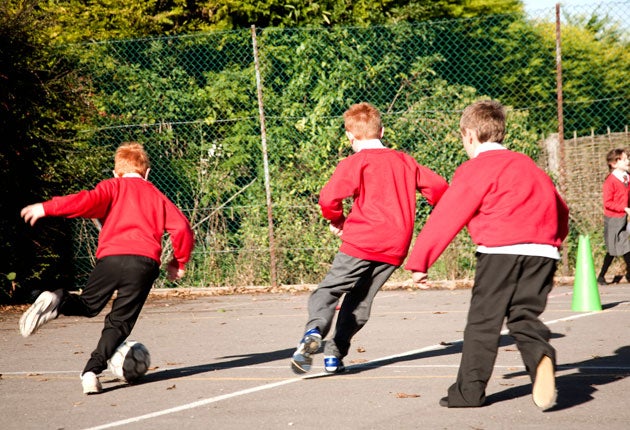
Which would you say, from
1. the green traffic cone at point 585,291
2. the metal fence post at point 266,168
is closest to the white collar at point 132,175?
the green traffic cone at point 585,291

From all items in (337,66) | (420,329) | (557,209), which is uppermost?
(337,66)

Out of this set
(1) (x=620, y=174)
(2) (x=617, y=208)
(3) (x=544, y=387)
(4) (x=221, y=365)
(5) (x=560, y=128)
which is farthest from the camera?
(5) (x=560, y=128)

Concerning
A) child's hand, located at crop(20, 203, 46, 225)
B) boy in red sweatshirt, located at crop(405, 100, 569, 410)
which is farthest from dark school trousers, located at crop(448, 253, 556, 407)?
child's hand, located at crop(20, 203, 46, 225)

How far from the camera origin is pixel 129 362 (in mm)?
6918

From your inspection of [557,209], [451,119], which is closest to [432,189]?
[557,209]

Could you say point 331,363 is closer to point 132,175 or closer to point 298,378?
point 298,378

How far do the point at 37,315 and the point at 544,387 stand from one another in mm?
3380

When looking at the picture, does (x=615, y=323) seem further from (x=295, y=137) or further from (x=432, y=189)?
(x=295, y=137)

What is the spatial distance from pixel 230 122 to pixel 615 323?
23.1 feet

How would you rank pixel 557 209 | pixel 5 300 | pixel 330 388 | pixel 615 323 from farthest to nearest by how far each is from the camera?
pixel 5 300, pixel 615 323, pixel 330 388, pixel 557 209

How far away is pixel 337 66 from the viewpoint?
1447 cm

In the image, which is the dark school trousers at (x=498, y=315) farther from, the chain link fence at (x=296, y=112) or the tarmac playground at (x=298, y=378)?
the chain link fence at (x=296, y=112)

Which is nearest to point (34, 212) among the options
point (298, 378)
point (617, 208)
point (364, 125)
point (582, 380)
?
point (298, 378)

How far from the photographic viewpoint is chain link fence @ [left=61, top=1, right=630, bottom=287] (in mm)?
13711
